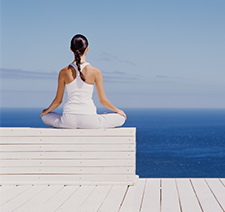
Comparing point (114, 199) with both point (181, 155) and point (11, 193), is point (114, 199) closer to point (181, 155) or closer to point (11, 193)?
point (11, 193)

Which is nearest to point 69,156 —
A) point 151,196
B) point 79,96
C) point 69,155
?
point 69,155

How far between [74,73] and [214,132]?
210 ft

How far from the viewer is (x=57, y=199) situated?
349 cm

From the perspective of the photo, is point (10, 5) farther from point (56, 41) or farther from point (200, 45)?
point (200, 45)

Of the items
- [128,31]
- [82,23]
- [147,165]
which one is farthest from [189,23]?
[147,165]

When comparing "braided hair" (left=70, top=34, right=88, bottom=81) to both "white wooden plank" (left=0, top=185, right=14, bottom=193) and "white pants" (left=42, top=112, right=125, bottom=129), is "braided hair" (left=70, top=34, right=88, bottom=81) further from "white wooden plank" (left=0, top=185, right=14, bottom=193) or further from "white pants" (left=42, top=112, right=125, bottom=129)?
"white wooden plank" (left=0, top=185, right=14, bottom=193)

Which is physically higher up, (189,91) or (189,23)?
(189,23)

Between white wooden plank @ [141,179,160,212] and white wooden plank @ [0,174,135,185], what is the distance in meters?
0.21

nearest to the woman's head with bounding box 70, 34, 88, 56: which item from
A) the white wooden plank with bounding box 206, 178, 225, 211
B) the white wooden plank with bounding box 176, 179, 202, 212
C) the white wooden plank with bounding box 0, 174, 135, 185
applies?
the white wooden plank with bounding box 0, 174, 135, 185

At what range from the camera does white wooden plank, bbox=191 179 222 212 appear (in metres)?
3.24

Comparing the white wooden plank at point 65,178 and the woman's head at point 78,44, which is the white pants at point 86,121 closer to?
the white wooden plank at point 65,178

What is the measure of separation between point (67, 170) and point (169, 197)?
105 centimetres

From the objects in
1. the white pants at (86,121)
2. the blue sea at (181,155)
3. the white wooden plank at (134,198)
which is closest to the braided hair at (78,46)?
the white pants at (86,121)

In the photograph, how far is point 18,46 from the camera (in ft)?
288
